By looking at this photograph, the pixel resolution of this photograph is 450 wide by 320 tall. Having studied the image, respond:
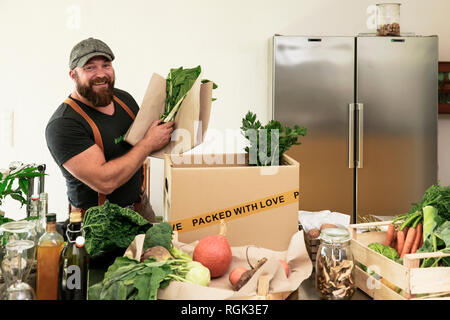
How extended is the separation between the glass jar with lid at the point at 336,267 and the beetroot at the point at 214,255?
0.80 ft

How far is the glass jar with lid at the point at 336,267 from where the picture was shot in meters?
1.23

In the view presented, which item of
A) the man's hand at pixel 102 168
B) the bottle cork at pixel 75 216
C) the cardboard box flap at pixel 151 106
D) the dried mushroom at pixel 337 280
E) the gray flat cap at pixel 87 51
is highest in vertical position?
the gray flat cap at pixel 87 51

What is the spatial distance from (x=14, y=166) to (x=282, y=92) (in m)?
2.32

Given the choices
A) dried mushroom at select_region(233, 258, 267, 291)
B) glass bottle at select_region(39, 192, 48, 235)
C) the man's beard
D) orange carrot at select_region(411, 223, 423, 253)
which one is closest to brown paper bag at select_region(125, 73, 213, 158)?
the man's beard

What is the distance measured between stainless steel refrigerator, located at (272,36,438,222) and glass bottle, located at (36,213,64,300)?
9.05 ft

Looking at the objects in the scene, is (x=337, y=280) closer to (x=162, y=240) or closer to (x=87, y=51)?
(x=162, y=240)

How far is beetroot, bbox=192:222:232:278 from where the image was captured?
4.13 ft

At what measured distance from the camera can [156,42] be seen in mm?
4078

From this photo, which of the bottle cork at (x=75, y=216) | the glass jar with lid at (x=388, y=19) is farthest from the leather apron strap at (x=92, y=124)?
the glass jar with lid at (x=388, y=19)

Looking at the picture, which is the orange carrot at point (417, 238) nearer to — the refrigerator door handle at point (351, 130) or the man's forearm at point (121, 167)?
the man's forearm at point (121, 167)

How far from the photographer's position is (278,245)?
1491 mm

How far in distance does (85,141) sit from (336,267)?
1.20m

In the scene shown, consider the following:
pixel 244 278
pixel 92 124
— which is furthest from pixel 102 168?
pixel 244 278

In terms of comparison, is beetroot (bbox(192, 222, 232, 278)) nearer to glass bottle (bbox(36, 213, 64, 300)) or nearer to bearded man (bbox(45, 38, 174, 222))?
glass bottle (bbox(36, 213, 64, 300))
